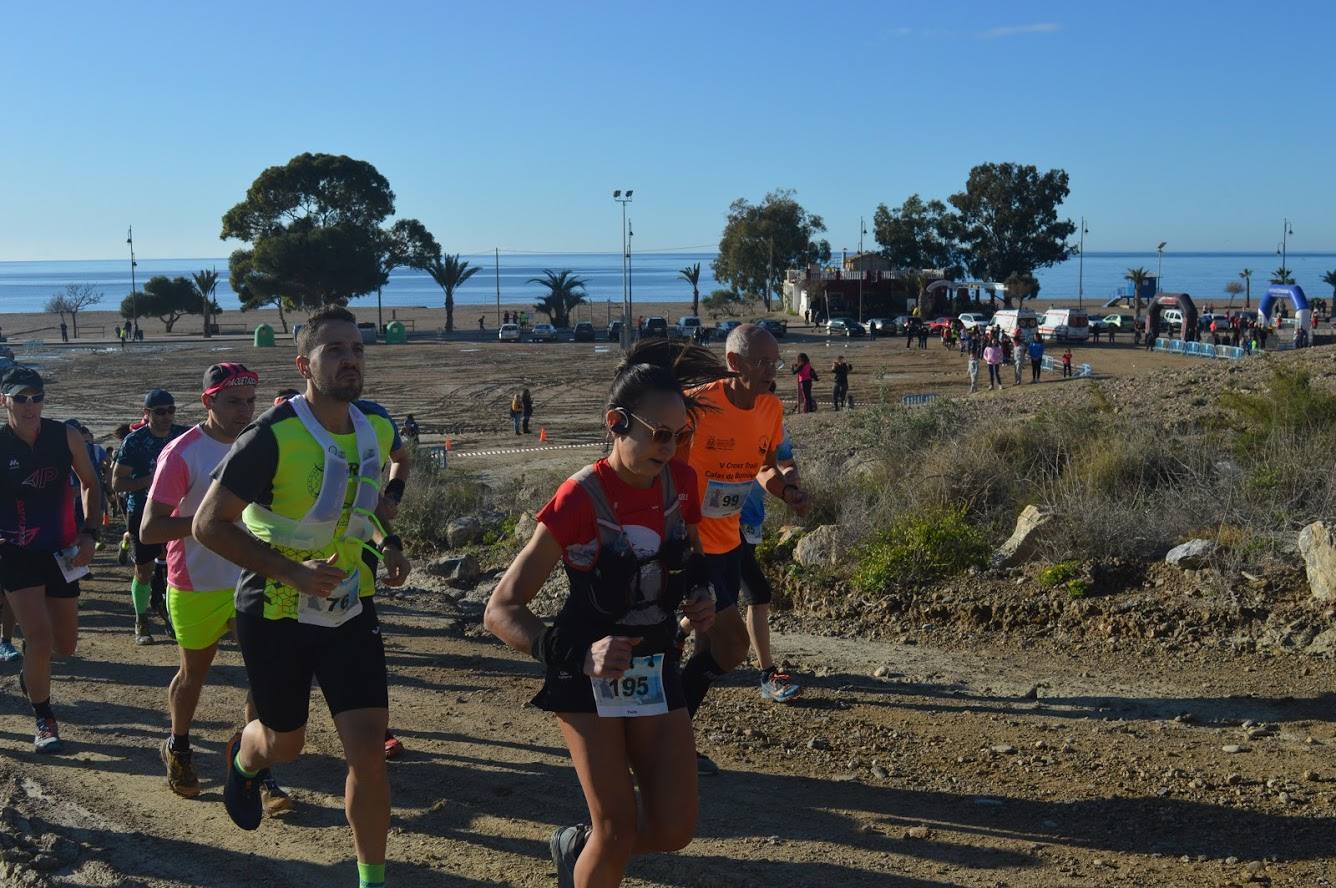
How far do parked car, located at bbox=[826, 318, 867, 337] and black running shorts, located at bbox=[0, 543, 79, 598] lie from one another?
56026 millimetres

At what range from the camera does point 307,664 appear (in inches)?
163

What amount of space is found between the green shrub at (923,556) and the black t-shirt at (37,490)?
481 centimetres

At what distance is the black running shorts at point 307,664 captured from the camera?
401cm

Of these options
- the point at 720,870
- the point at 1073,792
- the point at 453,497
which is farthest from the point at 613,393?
the point at 453,497

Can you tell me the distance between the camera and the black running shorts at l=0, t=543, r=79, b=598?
6.18 m

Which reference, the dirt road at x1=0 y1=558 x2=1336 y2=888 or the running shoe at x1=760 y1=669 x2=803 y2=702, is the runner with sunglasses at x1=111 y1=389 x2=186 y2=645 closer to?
the dirt road at x1=0 y1=558 x2=1336 y2=888

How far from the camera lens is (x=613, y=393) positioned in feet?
12.6

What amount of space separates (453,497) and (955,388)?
2426 cm

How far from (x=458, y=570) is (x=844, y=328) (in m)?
55.1

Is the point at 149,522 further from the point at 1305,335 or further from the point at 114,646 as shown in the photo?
the point at 1305,335

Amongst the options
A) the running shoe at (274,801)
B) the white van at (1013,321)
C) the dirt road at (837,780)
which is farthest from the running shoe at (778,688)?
the white van at (1013,321)

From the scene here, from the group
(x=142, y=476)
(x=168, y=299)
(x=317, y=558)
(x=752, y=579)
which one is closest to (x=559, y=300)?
(x=168, y=299)

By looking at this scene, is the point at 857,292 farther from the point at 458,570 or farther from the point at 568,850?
the point at 568,850

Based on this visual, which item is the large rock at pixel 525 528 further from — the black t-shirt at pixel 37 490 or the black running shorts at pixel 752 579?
the black t-shirt at pixel 37 490
